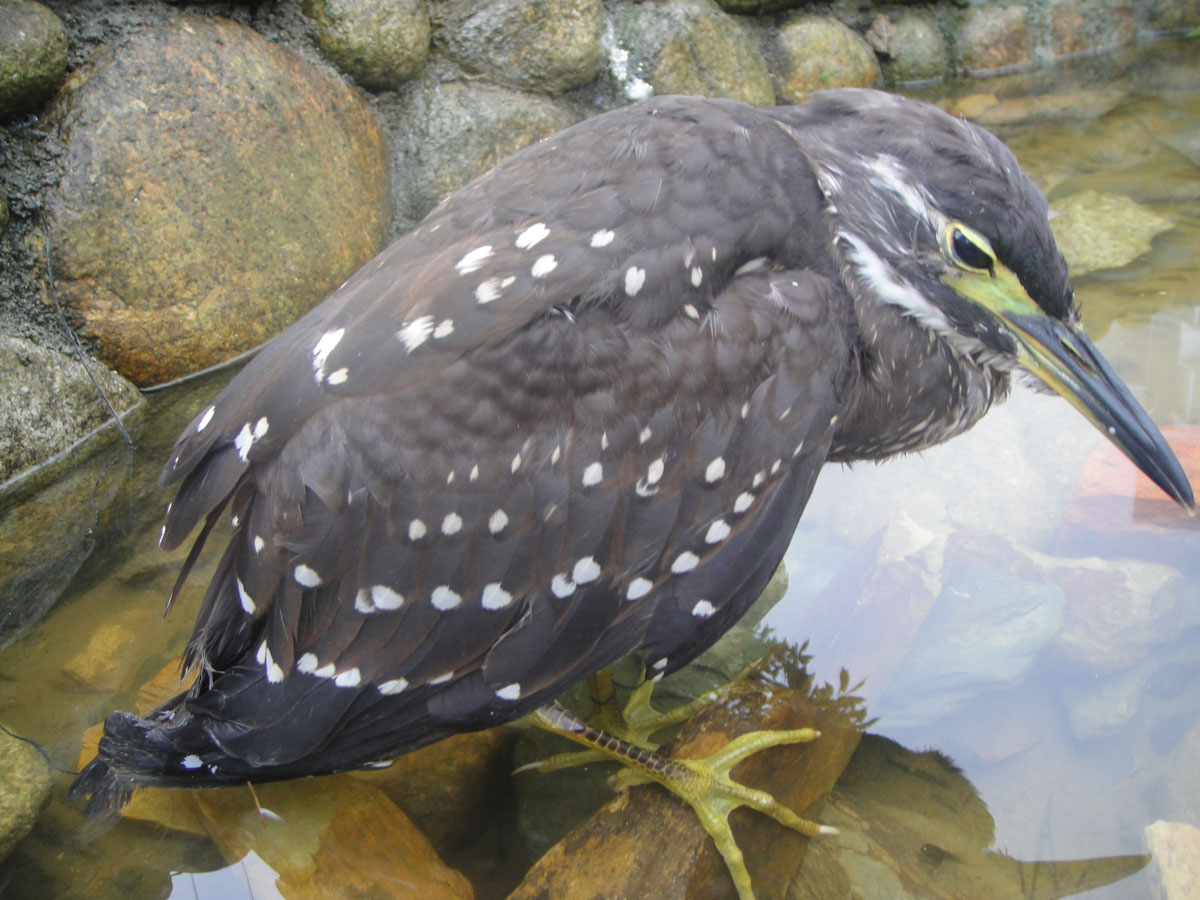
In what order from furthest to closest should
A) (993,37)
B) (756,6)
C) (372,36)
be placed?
1. (993,37)
2. (756,6)
3. (372,36)

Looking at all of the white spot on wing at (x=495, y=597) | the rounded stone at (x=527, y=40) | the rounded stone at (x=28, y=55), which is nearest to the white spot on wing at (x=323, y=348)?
the white spot on wing at (x=495, y=597)

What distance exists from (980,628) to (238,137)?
236 centimetres

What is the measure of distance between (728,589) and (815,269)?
0.65m

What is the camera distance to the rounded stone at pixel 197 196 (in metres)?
2.52

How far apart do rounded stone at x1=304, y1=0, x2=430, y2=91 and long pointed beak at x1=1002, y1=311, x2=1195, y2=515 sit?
2.05 meters

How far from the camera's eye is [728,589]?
1764 millimetres

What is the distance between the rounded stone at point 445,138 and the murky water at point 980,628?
0.94 m

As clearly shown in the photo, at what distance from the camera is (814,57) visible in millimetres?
3979

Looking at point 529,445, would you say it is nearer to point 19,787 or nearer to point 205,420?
point 205,420

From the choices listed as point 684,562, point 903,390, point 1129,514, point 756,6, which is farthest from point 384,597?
point 756,6

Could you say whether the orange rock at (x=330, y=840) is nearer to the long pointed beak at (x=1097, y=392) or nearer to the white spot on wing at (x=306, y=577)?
the white spot on wing at (x=306, y=577)

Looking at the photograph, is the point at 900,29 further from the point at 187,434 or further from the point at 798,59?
the point at 187,434

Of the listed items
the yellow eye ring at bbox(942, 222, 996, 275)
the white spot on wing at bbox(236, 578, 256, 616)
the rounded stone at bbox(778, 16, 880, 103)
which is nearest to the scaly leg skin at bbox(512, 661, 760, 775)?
the white spot on wing at bbox(236, 578, 256, 616)

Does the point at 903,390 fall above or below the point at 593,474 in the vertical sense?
below
